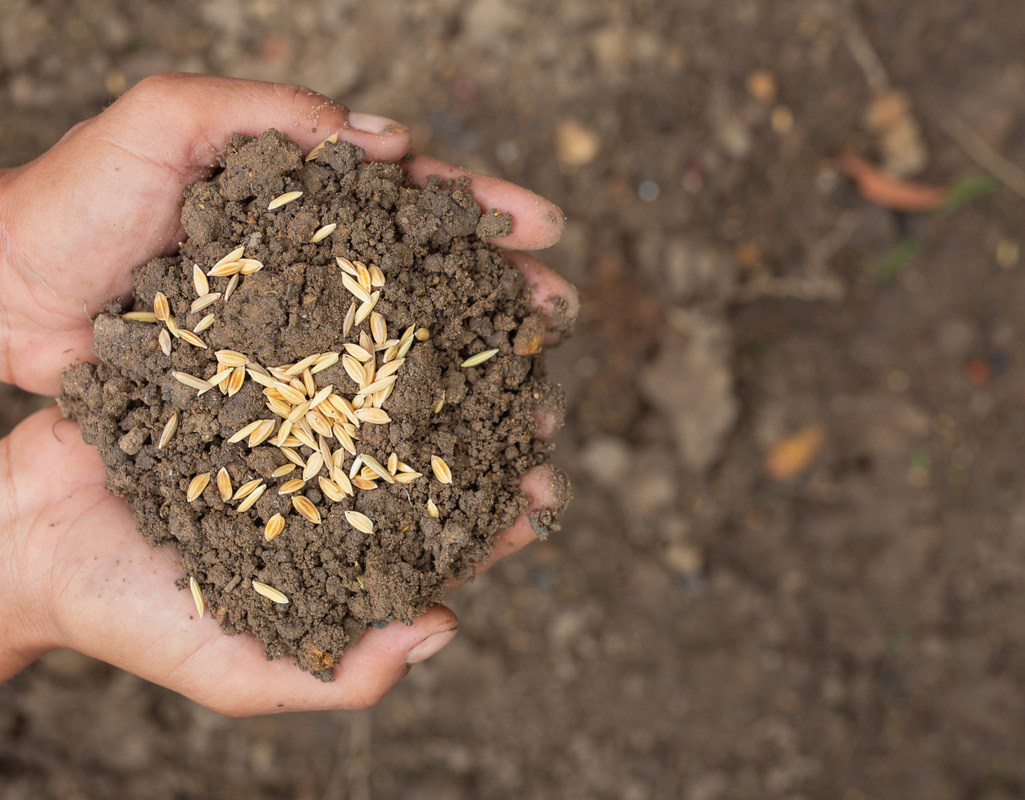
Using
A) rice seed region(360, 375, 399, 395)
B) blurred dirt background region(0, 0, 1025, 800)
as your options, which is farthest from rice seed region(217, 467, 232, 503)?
blurred dirt background region(0, 0, 1025, 800)

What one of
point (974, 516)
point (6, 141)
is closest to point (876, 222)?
point (974, 516)

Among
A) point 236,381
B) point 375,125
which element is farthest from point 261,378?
point 375,125

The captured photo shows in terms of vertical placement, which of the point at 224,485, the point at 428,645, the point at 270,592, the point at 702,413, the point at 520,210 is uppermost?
the point at 520,210

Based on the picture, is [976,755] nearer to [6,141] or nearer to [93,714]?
[93,714]

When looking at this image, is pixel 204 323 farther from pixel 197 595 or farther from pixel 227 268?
pixel 197 595

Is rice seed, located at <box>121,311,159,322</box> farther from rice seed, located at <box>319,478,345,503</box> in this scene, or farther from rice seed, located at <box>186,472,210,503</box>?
rice seed, located at <box>319,478,345,503</box>

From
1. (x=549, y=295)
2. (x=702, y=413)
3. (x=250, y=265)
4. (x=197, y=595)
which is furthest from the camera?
(x=702, y=413)

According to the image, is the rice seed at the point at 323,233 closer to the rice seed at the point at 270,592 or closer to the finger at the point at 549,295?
the finger at the point at 549,295

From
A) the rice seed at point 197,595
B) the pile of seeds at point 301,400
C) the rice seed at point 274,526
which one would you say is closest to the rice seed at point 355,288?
the pile of seeds at point 301,400
